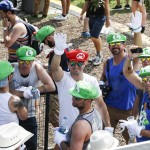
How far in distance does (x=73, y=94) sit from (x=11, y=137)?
74 centimetres

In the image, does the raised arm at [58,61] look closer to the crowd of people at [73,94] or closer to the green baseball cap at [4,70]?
the crowd of people at [73,94]

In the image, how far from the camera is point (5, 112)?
4.24m

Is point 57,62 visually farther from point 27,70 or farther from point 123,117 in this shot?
point 123,117

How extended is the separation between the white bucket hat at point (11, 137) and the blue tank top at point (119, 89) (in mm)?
1661

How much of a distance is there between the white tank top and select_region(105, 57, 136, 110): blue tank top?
1422mm

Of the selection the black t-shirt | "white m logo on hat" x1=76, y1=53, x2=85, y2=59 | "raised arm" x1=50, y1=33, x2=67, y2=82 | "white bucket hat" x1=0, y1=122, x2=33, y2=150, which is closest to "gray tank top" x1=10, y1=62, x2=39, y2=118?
"raised arm" x1=50, y1=33, x2=67, y2=82

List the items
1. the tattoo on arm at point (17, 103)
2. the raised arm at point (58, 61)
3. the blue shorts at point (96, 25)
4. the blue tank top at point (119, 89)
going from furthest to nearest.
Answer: the blue shorts at point (96, 25)
the blue tank top at point (119, 89)
the raised arm at point (58, 61)
the tattoo on arm at point (17, 103)

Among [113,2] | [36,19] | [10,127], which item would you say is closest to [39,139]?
[10,127]

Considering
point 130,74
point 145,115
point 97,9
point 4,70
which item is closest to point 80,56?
point 130,74

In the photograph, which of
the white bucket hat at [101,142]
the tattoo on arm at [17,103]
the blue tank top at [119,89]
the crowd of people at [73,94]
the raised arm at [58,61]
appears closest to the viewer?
the white bucket hat at [101,142]

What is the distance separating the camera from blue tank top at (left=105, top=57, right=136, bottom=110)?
16.7ft

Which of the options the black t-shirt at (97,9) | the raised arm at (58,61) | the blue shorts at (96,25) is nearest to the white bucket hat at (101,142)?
the raised arm at (58,61)

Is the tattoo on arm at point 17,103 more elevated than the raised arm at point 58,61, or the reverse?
the raised arm at point 58,61

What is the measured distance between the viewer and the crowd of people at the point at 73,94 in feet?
12.7
